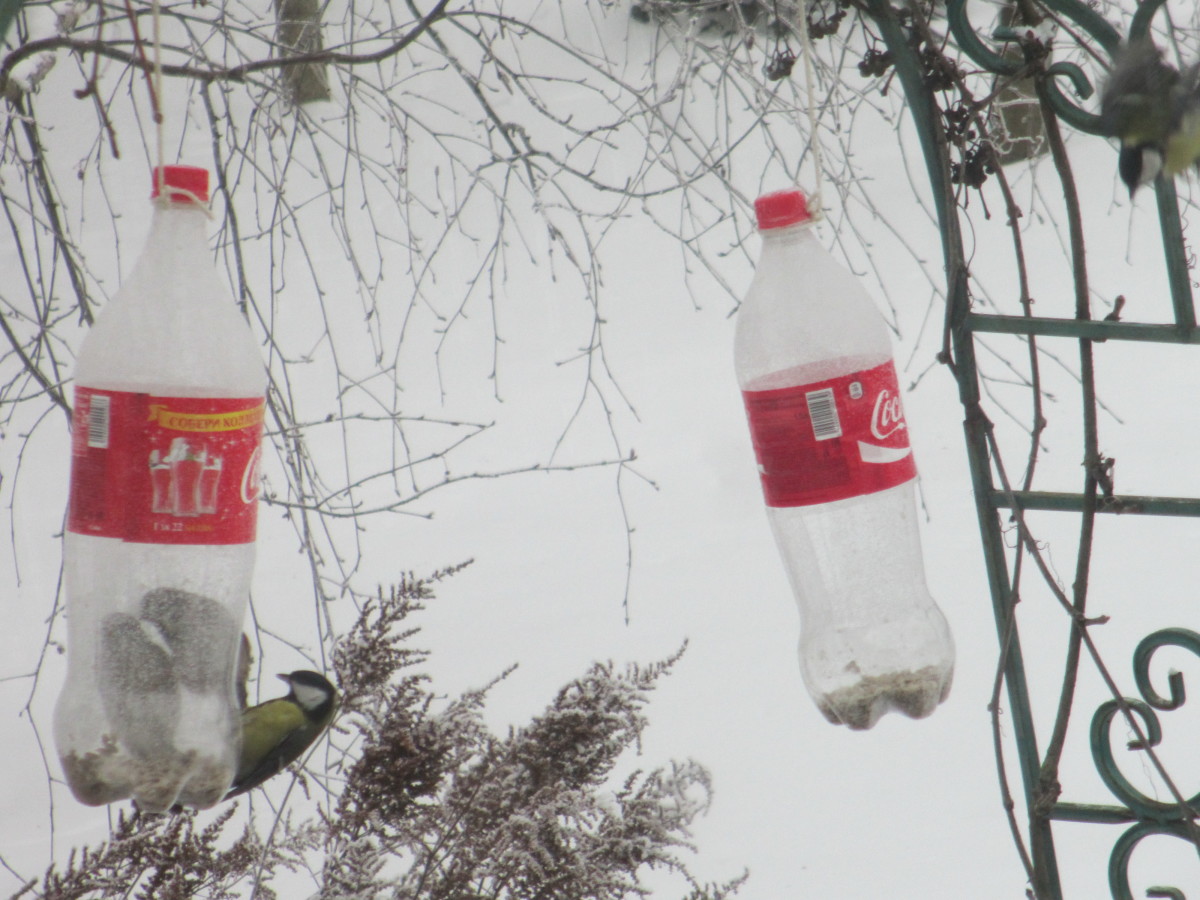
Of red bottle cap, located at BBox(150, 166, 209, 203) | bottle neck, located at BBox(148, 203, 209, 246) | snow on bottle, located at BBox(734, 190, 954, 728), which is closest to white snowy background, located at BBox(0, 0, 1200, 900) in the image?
snow on bottle, located at BBox(734, 190, 954, 728)

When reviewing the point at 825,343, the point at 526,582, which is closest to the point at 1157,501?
the point at 825,343

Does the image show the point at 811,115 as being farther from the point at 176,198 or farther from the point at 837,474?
the point at 176,198

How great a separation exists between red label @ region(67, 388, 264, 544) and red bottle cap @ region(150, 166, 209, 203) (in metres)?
0.14

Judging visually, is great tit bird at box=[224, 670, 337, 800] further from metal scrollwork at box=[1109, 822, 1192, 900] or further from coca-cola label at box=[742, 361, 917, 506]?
metal scrollwork at box=[1109, 822, 1192, 900]

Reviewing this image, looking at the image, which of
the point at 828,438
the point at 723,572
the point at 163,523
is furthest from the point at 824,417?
the point at 723,572

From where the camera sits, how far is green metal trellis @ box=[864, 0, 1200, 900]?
775mm

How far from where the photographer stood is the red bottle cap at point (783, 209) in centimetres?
85

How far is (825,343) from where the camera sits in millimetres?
1050

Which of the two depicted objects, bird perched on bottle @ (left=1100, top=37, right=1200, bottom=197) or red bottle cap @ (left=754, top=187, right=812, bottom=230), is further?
red bottle cap @ (left=754, top=187, right=812, bottom=230)

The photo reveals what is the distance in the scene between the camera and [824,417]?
85 cm

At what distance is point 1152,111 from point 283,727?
2.80ft

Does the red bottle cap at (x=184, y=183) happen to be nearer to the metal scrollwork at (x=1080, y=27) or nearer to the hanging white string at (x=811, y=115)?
the hanging white string at (x=811, y=115)

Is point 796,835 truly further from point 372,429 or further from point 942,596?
point 372,429

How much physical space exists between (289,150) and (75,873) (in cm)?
97
